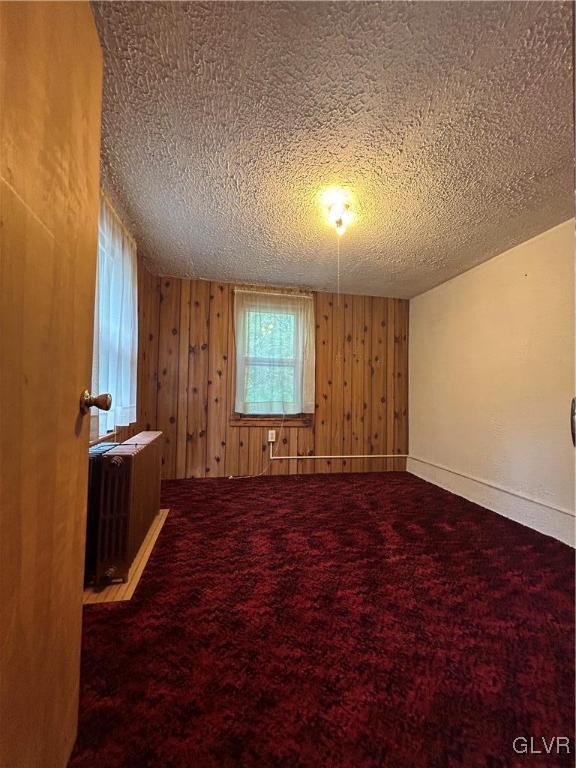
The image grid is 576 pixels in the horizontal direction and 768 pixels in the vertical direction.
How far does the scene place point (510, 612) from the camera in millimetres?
1313

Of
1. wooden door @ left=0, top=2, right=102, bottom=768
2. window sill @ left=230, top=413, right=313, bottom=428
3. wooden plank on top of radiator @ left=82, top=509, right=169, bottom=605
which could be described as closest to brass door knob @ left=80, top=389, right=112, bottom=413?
wooden door @ left=0, top=2, right=102, bottom=768

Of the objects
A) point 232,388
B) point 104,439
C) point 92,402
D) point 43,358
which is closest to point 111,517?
point 104,439

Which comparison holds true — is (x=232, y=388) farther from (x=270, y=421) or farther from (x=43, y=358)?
(x=43, y=358)

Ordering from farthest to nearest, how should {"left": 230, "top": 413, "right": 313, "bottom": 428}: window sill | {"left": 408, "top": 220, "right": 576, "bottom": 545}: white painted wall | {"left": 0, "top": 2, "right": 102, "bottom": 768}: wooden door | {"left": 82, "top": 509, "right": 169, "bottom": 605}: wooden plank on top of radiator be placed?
{"left": 230, "top": 413, "right": 313, "bottom": 428}: window sill → {"left": 408, "top": 220, "right": 576, "bottom": 545}: white painted wall → {"left": 82, "top": 509, "right": 169, "bottom": 605}: wooden plank on top of radiator → {"left": 0, "top": 2, "right": 102, "bottom": 768}: wooden door

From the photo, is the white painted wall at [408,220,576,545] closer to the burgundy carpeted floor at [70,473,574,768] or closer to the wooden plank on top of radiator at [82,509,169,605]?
the burgundy carpeted floor at [70,473,574,768]

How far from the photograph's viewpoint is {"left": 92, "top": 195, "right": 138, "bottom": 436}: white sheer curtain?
175 cm

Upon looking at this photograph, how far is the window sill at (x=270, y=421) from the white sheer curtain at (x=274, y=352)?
78 mm

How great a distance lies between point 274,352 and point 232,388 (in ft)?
1.97

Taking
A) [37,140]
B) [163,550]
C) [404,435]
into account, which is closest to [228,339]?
[163,550]

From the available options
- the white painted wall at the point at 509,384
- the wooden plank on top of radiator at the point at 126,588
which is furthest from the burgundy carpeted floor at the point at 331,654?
the white painted wall at the point at 509,384

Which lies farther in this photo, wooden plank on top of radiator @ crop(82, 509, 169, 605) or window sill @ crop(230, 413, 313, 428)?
window sill @ crop(230, 413, 313, 428)

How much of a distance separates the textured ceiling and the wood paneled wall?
1.13 metres

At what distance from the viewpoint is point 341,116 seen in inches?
49.6

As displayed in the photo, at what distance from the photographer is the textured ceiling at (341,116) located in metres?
0.96
